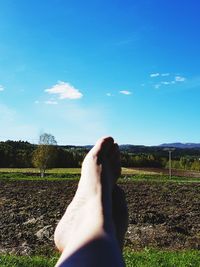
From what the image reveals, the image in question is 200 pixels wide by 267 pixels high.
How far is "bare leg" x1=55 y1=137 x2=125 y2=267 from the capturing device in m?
1.60

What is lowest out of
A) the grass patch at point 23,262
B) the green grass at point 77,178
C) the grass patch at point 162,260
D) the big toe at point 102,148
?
the green grass at point 77,178

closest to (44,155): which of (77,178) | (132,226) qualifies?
(77,178)

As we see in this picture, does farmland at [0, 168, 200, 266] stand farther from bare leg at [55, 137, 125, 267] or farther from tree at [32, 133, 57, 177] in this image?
tree at [32, 133, 57, 177]

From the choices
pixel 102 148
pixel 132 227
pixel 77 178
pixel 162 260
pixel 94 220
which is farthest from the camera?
pixel 77 178

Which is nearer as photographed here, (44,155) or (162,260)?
(162,260)

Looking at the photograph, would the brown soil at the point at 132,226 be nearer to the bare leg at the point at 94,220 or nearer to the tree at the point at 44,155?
the bare leg at the point at 94,220

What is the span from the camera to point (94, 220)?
191cm


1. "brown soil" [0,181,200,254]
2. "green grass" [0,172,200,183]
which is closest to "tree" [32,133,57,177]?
"green grass" [0,172,200,183]

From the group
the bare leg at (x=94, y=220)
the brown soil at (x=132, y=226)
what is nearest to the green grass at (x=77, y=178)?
the brown soil at (x=132, y=226)

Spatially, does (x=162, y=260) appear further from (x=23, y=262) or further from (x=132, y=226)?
(x=132, y=226)

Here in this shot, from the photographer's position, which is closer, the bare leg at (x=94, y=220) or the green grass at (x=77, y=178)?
the bare leg at (x=94, y=220)

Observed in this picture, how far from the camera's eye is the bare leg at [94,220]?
1.60 metres

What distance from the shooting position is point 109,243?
66.0 inches

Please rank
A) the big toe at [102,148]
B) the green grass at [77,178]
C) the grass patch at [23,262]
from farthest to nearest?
the green grass at [77,178] < the grass patch at [23,262] < the big toe at [102,148]
